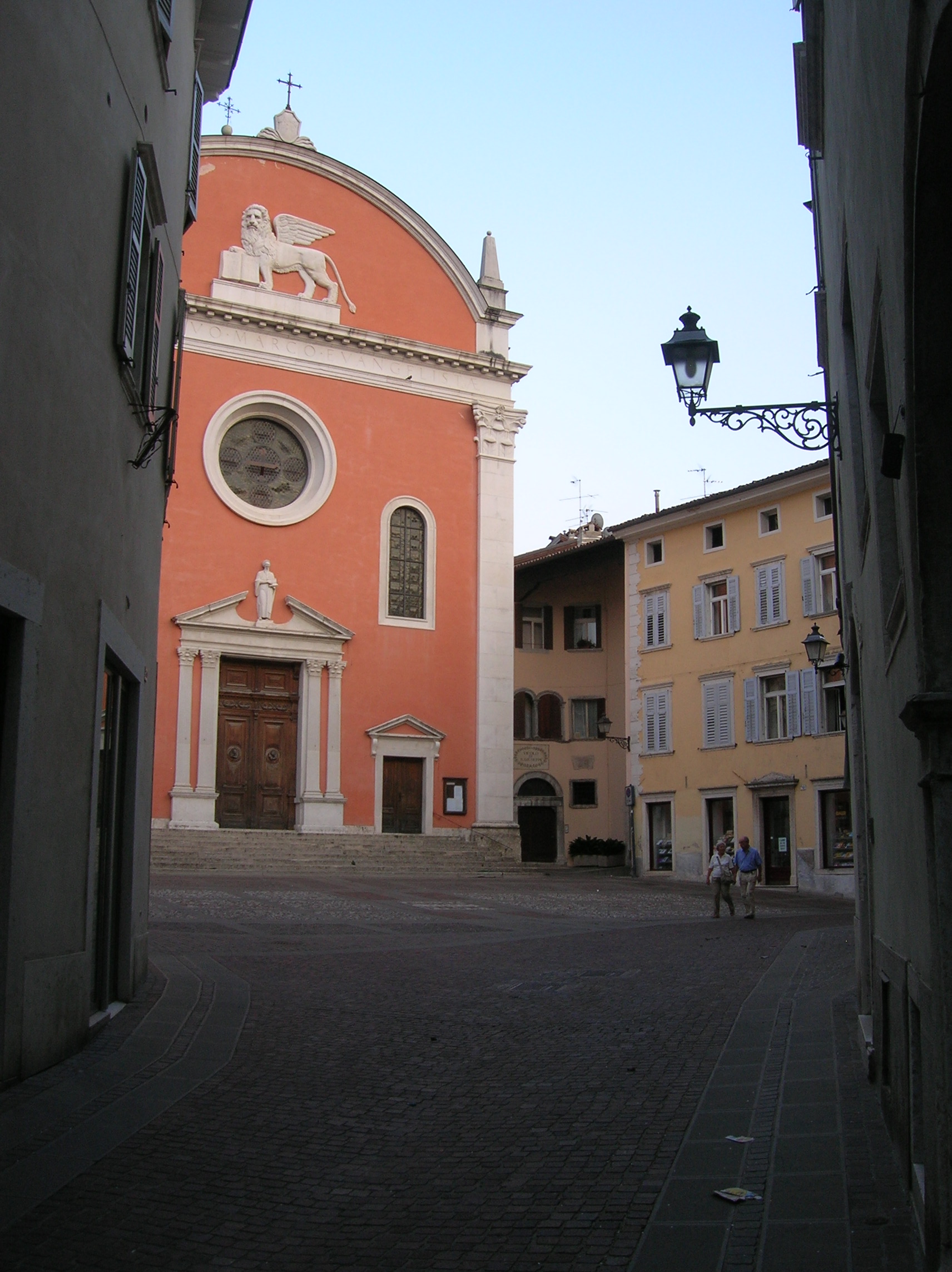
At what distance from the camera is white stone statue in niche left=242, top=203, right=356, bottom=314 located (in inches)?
1264

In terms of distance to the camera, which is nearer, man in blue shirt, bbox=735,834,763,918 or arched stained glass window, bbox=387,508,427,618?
man in blue shirt, bbox=735,834,763,918

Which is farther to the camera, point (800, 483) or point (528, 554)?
point (528, 554)

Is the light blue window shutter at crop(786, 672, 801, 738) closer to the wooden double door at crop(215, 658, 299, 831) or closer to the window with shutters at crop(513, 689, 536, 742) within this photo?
the wooden double door at crop(215, 658, 299, 831)

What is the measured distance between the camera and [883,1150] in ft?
17.9

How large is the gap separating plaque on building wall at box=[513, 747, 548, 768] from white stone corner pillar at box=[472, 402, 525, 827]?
697cm

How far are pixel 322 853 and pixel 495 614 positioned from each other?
8.29 m

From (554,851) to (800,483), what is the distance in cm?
1518

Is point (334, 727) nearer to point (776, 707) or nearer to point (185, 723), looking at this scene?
point (185, 723)

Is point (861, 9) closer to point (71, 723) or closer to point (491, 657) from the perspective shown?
A: point (71, 723)

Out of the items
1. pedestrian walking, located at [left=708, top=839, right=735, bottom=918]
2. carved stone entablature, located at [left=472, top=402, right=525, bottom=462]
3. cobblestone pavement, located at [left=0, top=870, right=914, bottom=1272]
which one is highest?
carved stone entablature, located at [left=472, top=402, right=525, bottom=462]

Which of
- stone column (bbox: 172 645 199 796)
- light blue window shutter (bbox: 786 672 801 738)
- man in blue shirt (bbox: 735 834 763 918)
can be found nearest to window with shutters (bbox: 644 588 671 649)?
light blue window shutter (bbox: 786 672 801 738)

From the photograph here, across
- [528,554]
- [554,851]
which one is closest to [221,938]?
[554,851]

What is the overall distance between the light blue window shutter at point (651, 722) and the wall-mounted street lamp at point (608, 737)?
2.39 feet

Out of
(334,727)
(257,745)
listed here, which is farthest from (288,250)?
(257,745)
